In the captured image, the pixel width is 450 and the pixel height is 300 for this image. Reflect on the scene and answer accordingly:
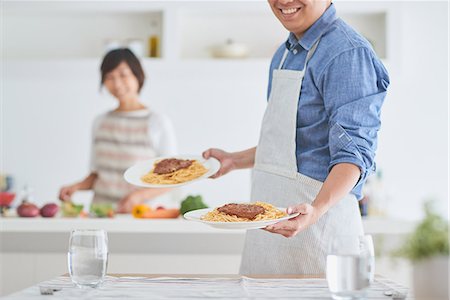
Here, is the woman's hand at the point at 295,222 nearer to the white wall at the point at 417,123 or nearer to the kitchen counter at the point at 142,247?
the kitchen counter at the point at 142,247

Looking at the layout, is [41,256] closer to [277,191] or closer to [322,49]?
[277,191]

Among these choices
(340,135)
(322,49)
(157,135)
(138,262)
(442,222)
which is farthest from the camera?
(157,135)

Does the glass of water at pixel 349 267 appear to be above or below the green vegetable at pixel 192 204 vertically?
above

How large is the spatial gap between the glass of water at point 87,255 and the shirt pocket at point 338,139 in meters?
0.58

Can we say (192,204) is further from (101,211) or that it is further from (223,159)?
(223,159)

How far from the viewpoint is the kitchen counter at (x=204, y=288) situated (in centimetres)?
132

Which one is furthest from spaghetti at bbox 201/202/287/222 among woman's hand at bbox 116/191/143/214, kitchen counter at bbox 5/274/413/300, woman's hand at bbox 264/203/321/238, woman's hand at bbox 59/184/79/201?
woman's hand at bbox 59/184/79/201

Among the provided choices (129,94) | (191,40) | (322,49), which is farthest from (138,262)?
(191,40)

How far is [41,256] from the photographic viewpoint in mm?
2844

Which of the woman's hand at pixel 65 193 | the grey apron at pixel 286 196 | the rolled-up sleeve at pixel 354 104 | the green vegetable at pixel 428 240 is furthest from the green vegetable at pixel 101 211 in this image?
the green vegetable at pixel 428 240

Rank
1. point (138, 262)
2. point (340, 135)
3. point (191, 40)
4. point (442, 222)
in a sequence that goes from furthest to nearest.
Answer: point (191, 40), point (138, 262), point (340, 135), point (442, 222)

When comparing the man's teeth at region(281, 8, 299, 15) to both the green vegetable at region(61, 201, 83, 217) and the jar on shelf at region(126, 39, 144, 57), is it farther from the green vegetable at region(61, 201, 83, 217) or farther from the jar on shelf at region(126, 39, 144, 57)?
the jar on shelf at region(126, 39, 144, 57)

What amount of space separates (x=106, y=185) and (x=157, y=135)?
Answer: 0.38 m

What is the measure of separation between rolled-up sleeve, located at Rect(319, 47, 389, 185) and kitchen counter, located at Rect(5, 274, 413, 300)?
0.28 metres
